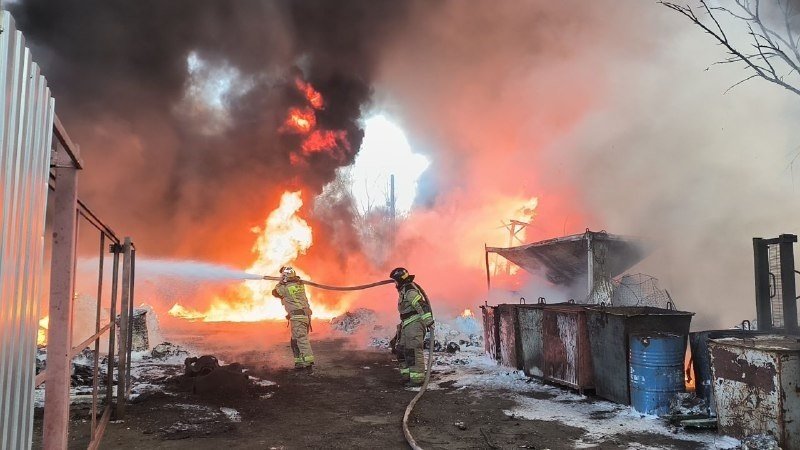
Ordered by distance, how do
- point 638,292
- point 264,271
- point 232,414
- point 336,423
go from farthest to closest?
1. point 264,271
2. point 638,292
3. point 232,414
4. point 336,423

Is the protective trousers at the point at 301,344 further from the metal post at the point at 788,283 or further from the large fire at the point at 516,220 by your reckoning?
the large fire at the point at 516,220

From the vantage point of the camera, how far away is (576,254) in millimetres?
11867

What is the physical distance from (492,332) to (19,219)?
8966 mm

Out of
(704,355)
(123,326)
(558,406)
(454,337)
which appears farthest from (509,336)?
(123,326)

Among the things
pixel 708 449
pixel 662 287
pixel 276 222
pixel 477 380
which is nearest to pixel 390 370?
pixel 477 380

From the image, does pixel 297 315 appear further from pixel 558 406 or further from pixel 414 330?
pixel 558 406

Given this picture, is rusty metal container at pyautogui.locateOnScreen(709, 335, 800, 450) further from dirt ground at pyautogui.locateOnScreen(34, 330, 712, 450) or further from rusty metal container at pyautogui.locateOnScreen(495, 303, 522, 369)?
rusty metal container at pyautogui.locateOnScreen(495, 303, 522, 369)

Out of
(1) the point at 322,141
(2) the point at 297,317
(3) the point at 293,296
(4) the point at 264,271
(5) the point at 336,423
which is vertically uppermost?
(1) the point at 322,141

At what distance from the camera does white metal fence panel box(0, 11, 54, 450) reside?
5.45 ft

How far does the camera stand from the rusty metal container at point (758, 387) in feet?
15.3

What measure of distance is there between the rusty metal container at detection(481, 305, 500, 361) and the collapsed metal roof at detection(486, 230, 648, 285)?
2.75 metres

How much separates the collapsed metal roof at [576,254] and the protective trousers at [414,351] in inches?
195

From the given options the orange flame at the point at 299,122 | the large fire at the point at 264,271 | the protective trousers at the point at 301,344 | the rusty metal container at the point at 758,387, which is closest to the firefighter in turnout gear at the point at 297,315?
the protective trousers at the point at 301,344

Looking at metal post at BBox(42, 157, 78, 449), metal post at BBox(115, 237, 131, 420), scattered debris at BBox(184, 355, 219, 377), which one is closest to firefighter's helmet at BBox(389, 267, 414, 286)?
scattered debris at BBox(184, 355, 219, 377)
